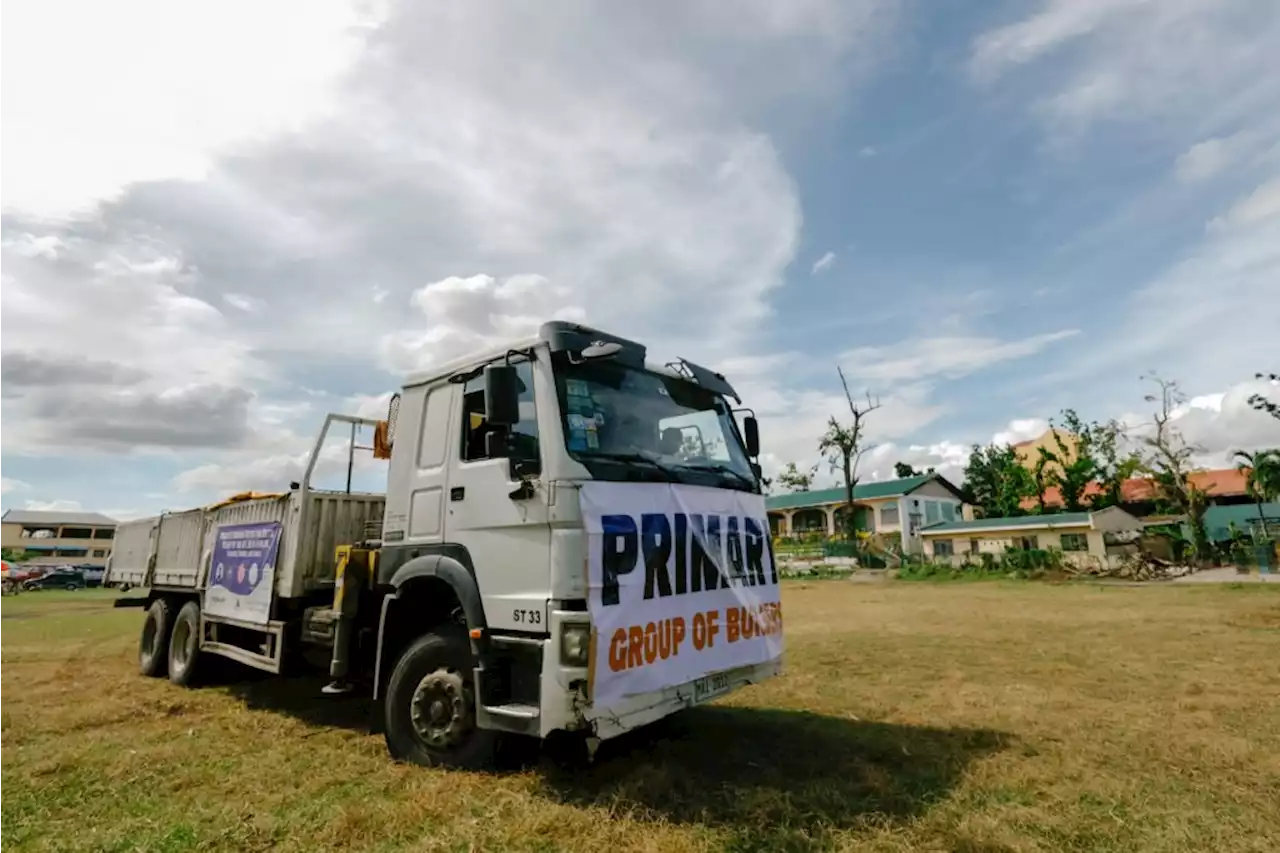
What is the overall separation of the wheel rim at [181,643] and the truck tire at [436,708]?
4.78 meters

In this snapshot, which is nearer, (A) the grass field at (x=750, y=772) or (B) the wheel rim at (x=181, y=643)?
(A) the grass field at (x=750, y=772)

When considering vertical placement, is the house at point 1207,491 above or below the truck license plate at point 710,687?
above

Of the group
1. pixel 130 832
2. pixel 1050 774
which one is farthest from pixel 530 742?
pixel 1050 774

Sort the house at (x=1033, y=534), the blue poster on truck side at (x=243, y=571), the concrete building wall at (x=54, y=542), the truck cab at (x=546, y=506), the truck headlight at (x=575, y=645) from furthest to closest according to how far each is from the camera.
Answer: the concrete building wall at (x=54, y=542)
the house at (x=1033, y=534)
the blue poster on truck side at (x=243, y=571)
the truck cab at (x=546, y=506)
the truck headlight at (x=575, y=645)

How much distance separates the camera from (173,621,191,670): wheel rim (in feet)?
26.1

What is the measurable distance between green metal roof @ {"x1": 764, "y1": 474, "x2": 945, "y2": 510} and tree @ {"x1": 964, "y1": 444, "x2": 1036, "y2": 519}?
14.8ft

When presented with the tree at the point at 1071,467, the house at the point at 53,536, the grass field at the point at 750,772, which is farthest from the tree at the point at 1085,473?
the house at the point at 53,536

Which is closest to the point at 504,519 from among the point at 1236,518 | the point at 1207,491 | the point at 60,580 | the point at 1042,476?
the point at 1042,476

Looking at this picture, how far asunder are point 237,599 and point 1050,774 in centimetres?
725

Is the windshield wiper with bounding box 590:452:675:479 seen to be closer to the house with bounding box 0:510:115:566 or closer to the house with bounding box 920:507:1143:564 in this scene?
the house with bounding box 920:507:1143:564

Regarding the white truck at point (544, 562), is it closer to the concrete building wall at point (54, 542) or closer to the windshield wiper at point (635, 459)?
the windshield wiper at point (635, 459)

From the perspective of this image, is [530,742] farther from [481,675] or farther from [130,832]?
[130,832]

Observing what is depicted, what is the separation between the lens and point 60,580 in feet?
139

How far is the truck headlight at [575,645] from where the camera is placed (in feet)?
12.2
